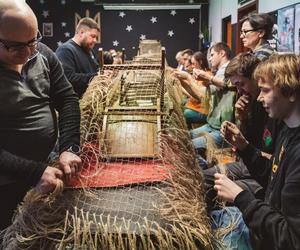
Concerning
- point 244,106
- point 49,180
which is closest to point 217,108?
point 244,106

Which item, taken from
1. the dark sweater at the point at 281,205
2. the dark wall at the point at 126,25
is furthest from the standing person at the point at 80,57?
the dark wall at the point at 126,25

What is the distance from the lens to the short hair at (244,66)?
2.24m

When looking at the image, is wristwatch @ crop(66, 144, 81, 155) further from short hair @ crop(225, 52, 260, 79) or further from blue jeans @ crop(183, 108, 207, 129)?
blue jeans @ crop(183, 108, 207, 129)

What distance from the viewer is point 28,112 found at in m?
1.52

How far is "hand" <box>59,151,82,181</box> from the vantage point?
145 cm

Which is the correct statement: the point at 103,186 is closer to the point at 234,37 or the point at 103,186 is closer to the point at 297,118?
the point at 297,118

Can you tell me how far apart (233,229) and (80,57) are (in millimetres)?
2229

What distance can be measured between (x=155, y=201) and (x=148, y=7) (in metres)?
8.28

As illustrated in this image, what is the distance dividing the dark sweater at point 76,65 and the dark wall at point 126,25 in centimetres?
605

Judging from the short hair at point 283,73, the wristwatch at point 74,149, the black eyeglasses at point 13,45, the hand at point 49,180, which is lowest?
the hand at point 49,180

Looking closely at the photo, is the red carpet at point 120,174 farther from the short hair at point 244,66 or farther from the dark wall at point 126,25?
the dark wall at point 126,25

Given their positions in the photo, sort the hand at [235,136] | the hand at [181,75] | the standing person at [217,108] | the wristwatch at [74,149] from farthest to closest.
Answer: the hand at [181,75], the standing person at [217,108], the hand at [235,136], the wristwatch at [74,149]

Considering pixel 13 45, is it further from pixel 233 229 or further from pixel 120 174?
pixel 233 229

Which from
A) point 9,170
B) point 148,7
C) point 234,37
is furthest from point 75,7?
point 9,170
